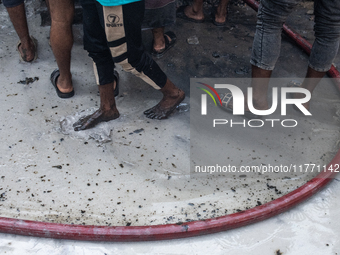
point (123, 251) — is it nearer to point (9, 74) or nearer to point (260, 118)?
point (260, 118)

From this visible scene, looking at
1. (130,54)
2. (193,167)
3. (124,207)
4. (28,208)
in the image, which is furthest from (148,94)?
(28,208)

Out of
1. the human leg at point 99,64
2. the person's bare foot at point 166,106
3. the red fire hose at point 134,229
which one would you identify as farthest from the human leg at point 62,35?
the red fire hose at point 134,229

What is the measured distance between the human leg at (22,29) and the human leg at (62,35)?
0.45 m

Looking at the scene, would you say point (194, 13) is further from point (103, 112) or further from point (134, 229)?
point (134, 229)

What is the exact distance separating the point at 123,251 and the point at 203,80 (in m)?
1.47

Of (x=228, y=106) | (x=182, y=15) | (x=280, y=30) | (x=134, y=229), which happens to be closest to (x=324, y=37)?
(x=280, y=30)

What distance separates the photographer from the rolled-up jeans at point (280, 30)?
169cm

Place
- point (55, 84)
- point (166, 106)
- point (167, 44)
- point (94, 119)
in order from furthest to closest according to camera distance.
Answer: point (167, 44) < point (55, 84) < point (166, 106) < point (94, 119)

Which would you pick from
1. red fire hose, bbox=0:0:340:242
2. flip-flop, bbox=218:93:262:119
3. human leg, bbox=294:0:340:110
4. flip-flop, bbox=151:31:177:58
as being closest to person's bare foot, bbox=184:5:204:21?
flip-flop, bbox=151:31:177:58

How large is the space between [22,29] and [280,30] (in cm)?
188

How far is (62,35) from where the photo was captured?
197 centimetres

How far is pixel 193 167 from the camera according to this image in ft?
5.75

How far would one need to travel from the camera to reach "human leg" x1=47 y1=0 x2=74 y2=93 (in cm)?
188

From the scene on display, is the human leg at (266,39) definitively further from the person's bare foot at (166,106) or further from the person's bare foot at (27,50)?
the person's bare foot at (27,50)
